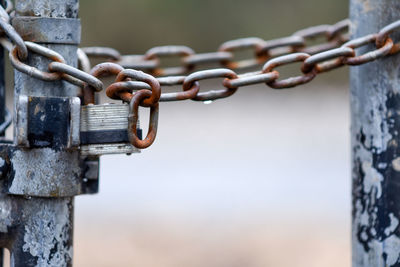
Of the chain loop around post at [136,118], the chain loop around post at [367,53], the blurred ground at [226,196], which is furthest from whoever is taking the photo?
the blurred ground at [226,196]

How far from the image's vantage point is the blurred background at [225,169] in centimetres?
336

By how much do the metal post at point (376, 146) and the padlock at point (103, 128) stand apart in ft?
1.52

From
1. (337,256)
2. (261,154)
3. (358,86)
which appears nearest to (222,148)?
(261,154)

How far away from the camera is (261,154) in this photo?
5668 millimetres

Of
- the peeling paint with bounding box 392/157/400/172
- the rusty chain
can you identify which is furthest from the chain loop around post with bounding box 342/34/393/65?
the peeling paint with bounding box 392/157/400/172

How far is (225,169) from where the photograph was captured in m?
5.08

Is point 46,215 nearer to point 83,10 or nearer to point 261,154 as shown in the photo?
point 261,154

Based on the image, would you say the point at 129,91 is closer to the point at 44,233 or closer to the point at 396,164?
the point at 44,233

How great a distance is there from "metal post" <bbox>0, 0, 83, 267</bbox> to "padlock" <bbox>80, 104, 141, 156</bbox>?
0.04 m

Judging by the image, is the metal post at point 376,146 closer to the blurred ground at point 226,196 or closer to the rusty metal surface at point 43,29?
the rusty metal surface at point 43,29

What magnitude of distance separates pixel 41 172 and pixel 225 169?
160 inches

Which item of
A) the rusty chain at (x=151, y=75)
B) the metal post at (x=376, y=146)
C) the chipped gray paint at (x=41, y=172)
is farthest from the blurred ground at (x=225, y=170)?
the chipped gray paint at (x=41, y=172)

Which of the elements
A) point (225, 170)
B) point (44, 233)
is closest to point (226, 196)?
point (225, 170)

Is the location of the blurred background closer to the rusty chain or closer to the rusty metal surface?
the rusty chain
